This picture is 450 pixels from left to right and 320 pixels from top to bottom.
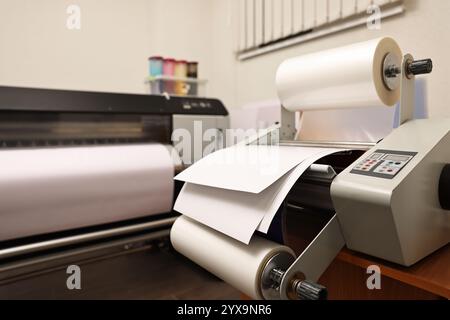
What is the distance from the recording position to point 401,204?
403 mm

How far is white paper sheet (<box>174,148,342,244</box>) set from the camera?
Result: 465 millimetres

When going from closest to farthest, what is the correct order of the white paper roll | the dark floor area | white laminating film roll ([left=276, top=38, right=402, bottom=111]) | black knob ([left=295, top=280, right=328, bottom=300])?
black knob ([left=295, top=280, right=328, bottom=300])
white laminating film roll ([left=276, top=38, right=402, bottom=111])
the white paper roll
the dark floor area

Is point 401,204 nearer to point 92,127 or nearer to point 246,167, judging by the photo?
point 246,167

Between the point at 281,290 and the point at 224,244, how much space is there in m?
0.13

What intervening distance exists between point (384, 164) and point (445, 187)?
10cm

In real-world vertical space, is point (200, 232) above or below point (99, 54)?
below

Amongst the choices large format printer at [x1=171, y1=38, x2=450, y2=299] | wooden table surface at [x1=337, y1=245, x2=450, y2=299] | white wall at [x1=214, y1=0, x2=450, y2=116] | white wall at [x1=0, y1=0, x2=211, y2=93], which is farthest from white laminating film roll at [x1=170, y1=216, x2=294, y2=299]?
white wall at [x1=0, y1=0, x2=211, y2=93]

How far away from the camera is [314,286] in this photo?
1.32 feet

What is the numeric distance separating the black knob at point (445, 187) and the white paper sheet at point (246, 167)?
181 millimetres

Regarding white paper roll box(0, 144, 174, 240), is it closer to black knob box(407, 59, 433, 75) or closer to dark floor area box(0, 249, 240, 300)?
dark floor area box(0, 249, 240, 300)
